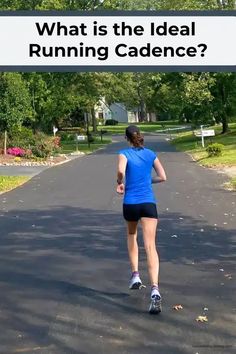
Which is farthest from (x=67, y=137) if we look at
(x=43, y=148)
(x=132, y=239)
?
(x=132, y=239)

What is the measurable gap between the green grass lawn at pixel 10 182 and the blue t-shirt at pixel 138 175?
43.3 feet

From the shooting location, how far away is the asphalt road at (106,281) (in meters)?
5.37

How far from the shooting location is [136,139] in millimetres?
6371

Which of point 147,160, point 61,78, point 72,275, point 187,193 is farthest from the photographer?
point 61,78

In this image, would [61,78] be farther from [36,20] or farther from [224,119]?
[36,20]

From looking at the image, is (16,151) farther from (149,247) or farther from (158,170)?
(149,247)

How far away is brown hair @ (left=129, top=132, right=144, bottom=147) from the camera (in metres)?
6.36

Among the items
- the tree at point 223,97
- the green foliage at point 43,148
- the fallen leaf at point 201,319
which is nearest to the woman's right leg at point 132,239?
the fallen leaf at point 201,319

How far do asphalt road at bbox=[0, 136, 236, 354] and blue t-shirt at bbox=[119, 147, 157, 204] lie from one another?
105cm

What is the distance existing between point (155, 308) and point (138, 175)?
50.8 inches

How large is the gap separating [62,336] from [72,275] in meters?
2.40

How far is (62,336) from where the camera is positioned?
5469mm

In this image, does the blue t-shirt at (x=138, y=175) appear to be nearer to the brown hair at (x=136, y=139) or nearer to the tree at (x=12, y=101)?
the brown hair at (x=136, y=139)

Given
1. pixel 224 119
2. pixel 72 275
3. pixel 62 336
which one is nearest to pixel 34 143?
pixel 224 119
